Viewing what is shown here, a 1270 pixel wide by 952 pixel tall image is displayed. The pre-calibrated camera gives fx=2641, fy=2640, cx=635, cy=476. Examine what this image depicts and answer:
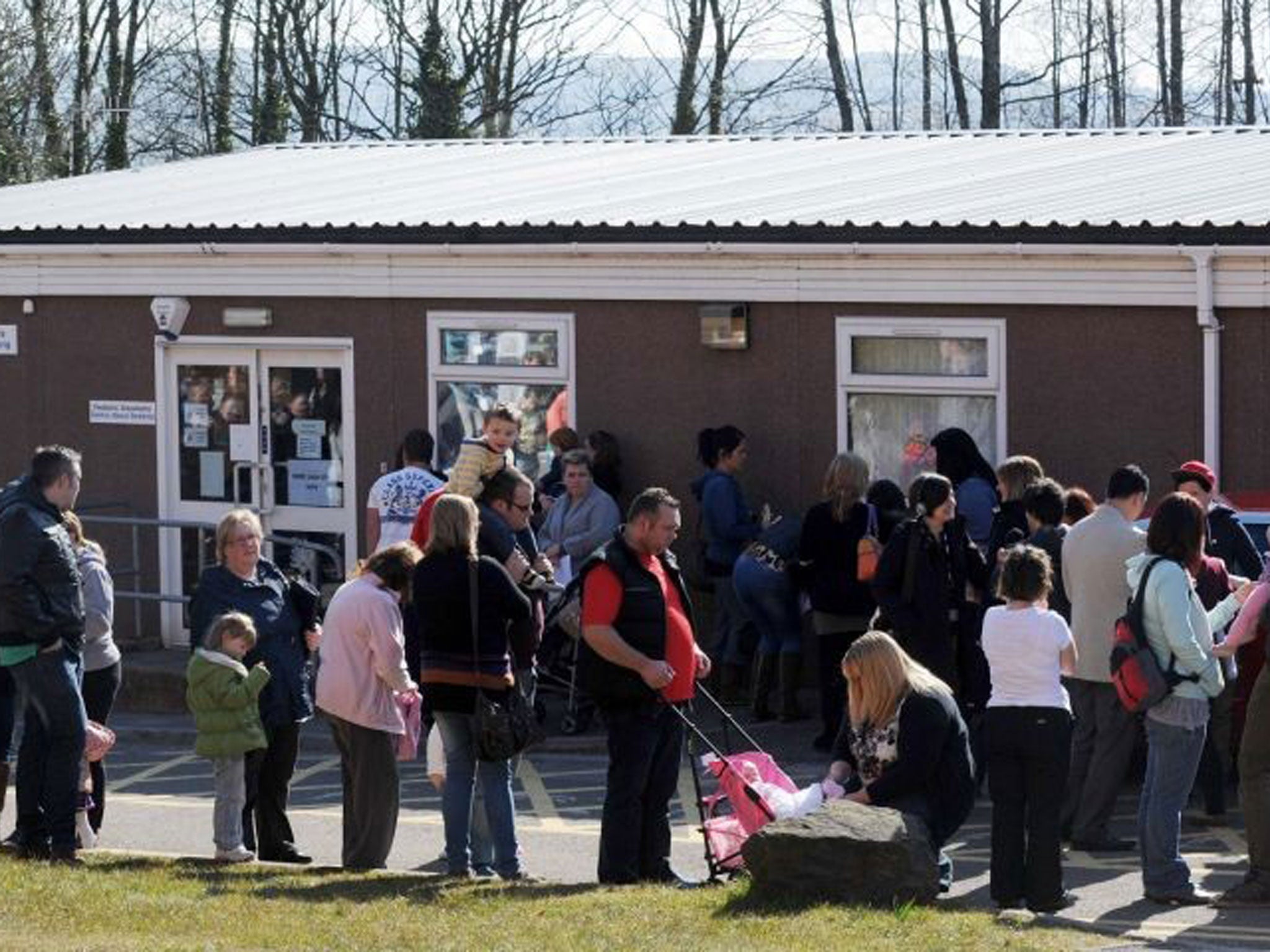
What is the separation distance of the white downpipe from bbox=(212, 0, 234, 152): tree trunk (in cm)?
3059

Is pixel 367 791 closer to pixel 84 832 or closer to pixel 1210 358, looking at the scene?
pixel 84 832

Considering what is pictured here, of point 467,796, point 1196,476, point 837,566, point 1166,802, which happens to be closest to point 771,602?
point 837,566

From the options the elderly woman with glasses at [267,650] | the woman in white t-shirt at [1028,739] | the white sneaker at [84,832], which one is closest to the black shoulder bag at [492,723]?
the elderly woman with glasses at [267,650]

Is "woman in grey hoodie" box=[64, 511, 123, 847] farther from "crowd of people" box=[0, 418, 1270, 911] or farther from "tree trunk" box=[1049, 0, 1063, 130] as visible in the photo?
"tree trunk" box=[1049, 0, 1063, 130]

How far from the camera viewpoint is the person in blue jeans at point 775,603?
15.4m

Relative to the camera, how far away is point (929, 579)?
42.1 ft

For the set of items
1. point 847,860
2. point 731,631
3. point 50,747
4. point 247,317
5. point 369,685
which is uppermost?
point 247,317

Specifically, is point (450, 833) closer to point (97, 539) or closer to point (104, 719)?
point (104, 719)

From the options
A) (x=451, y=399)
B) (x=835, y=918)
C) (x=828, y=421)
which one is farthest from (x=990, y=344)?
(x=835, y=918)

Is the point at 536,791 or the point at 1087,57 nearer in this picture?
the point at 536,791

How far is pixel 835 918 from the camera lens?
9.76 m

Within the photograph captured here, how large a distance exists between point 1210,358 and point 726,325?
3.14 metres

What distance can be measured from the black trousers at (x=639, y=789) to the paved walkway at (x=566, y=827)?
20.5 inches

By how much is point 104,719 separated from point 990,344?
589cm
